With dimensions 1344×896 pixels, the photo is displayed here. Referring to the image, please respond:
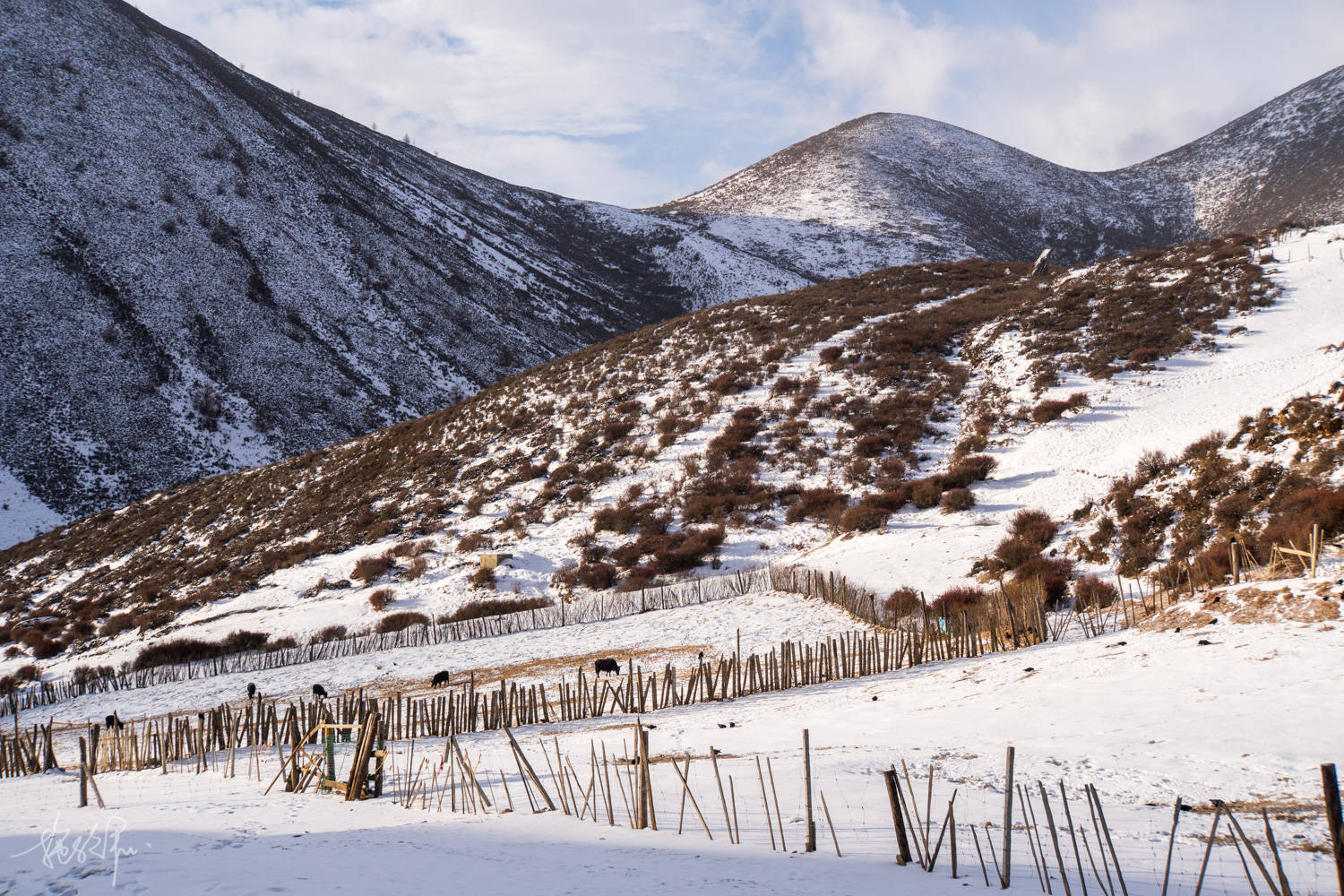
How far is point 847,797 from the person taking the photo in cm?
929

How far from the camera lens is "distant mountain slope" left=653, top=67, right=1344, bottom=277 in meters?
88.0

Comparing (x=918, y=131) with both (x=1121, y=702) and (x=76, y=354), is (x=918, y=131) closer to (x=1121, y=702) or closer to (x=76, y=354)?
(x=76, y=354)

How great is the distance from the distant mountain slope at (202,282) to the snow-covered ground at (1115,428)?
36.5 metres

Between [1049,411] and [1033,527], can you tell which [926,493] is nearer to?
[1033,527]

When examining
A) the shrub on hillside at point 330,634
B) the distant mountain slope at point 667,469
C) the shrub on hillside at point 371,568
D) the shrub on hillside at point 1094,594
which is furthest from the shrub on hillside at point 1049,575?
the shrub on hillside at point 371,568

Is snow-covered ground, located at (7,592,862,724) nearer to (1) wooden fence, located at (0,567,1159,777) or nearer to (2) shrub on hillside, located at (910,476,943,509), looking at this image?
(1) wooden fence, located at (0,567,1159,777)

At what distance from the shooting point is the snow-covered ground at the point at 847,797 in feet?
24.4

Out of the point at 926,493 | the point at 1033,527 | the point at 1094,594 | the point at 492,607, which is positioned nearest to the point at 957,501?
the point at 926,493

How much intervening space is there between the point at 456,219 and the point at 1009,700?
76322 millimetres

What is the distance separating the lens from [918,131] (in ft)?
397

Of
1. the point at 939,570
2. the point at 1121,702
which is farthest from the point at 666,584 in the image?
the point at 1121,702

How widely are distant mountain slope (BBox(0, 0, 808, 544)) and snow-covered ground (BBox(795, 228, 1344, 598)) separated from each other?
120ft

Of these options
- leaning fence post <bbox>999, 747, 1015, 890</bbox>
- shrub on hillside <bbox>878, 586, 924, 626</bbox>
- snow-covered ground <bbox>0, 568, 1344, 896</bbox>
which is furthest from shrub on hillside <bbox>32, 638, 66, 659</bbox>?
leaning fence post <bbox>999, 747, 1015, 890</bbox>

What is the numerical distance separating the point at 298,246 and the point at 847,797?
203ft
